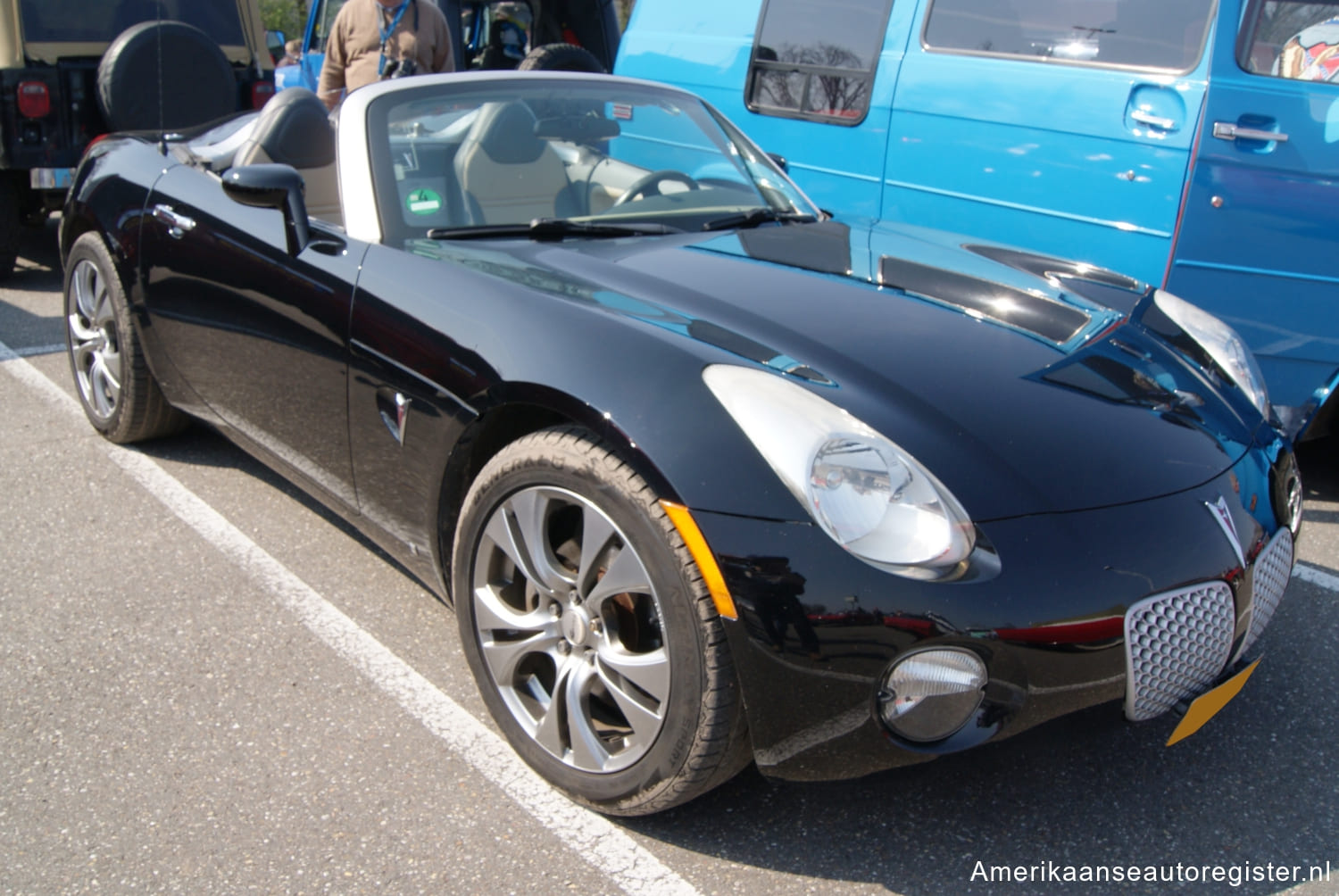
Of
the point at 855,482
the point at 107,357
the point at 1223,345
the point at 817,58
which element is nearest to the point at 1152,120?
the point at 1223,345

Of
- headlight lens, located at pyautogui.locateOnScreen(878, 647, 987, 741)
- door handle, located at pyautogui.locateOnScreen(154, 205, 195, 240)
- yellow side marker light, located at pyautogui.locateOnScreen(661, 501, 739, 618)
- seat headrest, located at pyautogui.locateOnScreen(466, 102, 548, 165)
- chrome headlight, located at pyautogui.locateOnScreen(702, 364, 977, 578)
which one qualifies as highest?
seat headrest, located at pyautogui.locateOnScreen(466, 102, 548, 165)

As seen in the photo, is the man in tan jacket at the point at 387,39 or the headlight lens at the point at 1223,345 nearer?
the headlight lens at the point at 1223,345

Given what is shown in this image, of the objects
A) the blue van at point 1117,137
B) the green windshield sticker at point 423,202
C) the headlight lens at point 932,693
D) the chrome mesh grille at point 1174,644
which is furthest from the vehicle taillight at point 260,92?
the chrome mesh grille at point 1174,644

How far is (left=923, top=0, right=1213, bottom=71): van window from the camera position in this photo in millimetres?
3877

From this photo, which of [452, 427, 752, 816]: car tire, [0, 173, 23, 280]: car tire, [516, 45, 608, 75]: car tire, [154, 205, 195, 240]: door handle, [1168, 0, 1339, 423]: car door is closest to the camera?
[452, 427, 752, 816]: car tire

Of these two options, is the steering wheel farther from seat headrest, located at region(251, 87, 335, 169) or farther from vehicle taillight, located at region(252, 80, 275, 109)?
vehicle taillight, located at region(252, 80, 275, 109)

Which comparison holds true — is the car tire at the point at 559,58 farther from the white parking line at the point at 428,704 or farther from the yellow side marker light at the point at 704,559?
the yellow side marker light at the point at 704,559

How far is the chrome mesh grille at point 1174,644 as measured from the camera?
1922 millimetres

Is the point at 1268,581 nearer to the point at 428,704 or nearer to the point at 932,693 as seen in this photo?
the point at 932,693

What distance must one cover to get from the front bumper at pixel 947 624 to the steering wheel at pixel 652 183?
59.5 inches

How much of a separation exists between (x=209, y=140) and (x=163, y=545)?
137cm

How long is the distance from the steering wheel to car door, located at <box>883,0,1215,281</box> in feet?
5.18

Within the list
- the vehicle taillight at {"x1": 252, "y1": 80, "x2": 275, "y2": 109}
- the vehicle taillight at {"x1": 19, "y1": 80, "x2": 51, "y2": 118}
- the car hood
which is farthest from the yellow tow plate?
the vehicle taillight at {"x1": 252, "y1": 80, "x2": 275, "y2": 109}

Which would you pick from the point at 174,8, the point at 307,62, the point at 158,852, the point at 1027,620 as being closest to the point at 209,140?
the point at 158,852
